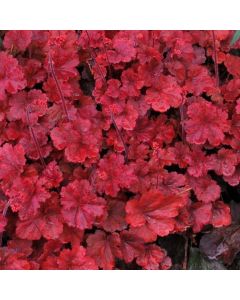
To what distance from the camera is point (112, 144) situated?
170 centimetres

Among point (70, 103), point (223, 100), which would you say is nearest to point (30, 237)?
point (70, 103)

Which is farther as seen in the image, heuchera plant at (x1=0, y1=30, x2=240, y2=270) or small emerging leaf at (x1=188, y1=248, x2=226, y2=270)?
small emerging leaf at (x1=188, y1=248, x2=226, y2=270)

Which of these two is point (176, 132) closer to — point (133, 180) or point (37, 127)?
point (133, 180)

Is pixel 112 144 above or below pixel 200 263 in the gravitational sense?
above

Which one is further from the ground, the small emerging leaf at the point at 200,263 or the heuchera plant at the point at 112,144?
the heuchera plant at the point at 112,144

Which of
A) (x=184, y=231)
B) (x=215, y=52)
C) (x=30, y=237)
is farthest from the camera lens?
(x=215, y=52)

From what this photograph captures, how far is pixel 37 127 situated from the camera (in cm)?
171

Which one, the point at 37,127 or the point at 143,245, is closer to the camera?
the point at 143,245

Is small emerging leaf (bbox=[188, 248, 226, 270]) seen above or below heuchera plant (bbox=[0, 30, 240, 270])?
below

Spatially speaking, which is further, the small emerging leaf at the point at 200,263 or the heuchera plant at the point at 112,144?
Answer: the small emerging leaf at the point at 200,263

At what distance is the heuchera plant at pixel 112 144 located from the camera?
1528 mm

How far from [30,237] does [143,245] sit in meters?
0.34

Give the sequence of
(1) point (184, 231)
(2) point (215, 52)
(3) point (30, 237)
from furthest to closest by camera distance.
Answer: (2) point (215, 52) < (1) point (184, 231) < (3) point (30, 237)

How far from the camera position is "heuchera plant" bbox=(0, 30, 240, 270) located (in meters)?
1.53
